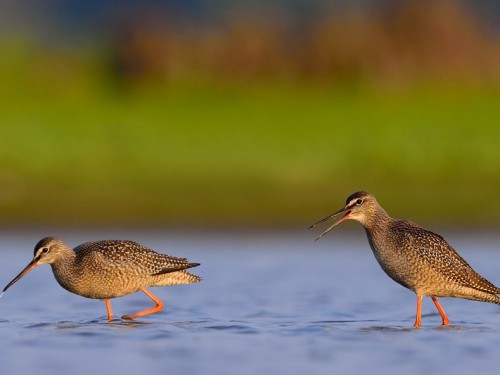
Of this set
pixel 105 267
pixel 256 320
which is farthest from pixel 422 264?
pixel 105 267

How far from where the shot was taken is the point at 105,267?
12.7 metres

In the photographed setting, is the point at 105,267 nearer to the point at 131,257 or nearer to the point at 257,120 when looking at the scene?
the point at 131,257

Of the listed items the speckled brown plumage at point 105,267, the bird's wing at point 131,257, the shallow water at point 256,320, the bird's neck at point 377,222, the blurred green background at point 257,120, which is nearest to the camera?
the shallow water at point 256,320

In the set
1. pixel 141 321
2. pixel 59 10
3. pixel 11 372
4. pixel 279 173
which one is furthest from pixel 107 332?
pixel 59 10

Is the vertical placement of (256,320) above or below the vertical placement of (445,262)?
below

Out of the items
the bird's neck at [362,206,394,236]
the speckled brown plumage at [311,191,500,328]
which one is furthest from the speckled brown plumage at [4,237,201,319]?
the speckled brown plumage at [311,191,500,328]

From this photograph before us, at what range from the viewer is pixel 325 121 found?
981 inches

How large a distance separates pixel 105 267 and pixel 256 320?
4.58 feet

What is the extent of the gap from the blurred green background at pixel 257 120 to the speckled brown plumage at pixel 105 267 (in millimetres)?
5659

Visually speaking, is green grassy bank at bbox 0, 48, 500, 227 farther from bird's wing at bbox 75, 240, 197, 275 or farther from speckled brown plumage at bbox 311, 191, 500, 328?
speckled brown plumage at bbox 311, 191, 500, 328

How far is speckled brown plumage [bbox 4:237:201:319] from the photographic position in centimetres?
1263

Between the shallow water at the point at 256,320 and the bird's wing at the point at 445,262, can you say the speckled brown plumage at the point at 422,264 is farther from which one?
the shallow water at the point at 256,320

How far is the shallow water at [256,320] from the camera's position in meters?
10.4

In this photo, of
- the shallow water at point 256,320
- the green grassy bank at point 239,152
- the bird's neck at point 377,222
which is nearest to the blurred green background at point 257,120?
the green grassy bank at point 239,152
